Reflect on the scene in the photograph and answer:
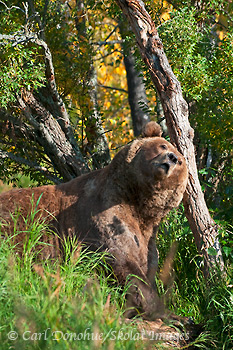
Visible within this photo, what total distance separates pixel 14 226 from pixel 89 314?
1642mm

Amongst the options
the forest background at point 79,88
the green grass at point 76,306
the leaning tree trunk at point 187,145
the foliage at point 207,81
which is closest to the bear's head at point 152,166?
the leaning tree trunk at point 187,145

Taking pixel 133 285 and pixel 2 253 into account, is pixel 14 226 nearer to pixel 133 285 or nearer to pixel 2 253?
pixel 2 253

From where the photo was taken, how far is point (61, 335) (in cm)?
337

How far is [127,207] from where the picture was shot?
17.1ft

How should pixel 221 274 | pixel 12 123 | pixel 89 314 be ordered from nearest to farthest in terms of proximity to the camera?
1. pixel 89 314
2. pixel 221 274
3. pixel 12 123

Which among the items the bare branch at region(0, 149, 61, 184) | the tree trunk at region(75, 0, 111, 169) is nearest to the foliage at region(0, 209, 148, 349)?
the bare branch at region(0, 149, 61, 184)

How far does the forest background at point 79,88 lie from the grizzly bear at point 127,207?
1.17 metres

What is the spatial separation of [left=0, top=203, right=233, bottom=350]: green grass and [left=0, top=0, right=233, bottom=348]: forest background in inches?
36.2

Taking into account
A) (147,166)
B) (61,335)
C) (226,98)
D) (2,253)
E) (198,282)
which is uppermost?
(226,98)

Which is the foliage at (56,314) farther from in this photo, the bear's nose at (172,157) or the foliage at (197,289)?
the bear's nose at (172,157)

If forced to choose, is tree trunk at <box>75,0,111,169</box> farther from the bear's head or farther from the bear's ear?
the bear's head

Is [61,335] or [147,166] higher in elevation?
[147,166]

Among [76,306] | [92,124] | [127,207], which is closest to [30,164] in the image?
[92,124]

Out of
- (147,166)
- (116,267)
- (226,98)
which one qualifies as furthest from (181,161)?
(226,98)
